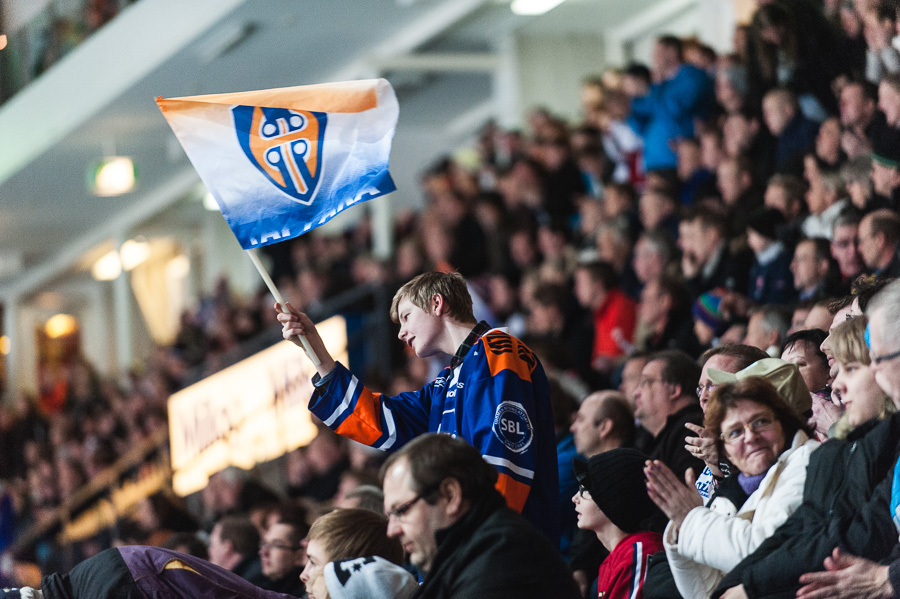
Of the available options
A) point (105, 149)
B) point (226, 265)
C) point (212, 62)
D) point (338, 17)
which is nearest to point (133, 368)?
point (226, 265)

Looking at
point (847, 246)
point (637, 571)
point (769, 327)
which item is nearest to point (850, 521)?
point (637, 571)

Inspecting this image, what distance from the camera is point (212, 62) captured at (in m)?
11.3

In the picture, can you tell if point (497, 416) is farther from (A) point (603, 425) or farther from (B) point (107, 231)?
(B) point (107, 231)

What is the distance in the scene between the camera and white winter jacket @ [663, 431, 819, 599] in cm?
315

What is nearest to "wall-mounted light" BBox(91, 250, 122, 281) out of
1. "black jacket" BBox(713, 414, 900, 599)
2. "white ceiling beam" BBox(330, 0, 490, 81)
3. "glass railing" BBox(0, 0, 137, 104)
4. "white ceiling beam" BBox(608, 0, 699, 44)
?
"glass railing" BBox(0, 0, 137, 104)

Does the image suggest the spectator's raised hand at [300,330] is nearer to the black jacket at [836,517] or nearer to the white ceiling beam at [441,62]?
the black jacket at [836,517]

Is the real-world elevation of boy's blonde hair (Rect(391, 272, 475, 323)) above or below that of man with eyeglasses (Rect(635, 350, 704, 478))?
above

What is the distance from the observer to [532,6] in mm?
11344

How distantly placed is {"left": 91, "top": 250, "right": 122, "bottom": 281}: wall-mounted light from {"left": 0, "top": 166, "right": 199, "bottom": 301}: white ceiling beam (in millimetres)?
446

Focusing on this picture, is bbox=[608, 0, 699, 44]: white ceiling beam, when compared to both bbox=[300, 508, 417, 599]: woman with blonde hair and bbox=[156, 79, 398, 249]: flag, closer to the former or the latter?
bbox=[156, 79, 398, 249]: flag

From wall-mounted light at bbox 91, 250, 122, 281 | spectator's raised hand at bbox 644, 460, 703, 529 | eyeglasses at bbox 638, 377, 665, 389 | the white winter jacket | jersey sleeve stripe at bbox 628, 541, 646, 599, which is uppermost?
wall-mounted light at bbox 91, 250, 122, 281

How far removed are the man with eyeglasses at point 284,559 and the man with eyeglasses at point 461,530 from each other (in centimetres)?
206

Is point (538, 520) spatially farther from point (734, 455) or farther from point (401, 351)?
point (401, 351)

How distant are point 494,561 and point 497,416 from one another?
703 millimetres
